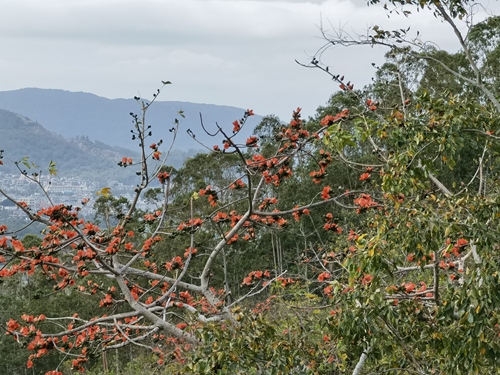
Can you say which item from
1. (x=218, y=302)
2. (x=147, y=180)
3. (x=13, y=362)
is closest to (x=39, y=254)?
(x=147, y=180)

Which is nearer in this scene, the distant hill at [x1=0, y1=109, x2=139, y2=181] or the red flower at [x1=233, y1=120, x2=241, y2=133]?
the red flower at [x1=233, y1=120, x2=241, y2=133]

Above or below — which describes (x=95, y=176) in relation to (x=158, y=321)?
below

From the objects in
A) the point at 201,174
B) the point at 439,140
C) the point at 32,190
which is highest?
the point at 439,140

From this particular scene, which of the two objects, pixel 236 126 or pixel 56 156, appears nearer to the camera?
pixel 236 126

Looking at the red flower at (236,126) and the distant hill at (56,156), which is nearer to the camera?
the red flower at (236,126)

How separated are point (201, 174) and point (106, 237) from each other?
58.8 feet

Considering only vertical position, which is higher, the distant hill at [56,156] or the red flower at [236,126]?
the red flower at [236,126]

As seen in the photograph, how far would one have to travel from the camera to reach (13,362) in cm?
1881

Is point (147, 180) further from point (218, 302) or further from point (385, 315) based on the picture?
point (385, 315)

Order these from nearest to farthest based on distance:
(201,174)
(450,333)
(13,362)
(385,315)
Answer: (450,333), (385,315), (13,362), (201,174)

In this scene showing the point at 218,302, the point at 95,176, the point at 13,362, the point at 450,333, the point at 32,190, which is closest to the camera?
the point at 450,333

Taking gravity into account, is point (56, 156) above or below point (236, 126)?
below

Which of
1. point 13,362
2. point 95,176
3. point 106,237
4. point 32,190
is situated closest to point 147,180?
point 106,237

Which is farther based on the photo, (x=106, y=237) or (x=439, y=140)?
(x=106, y=237)
